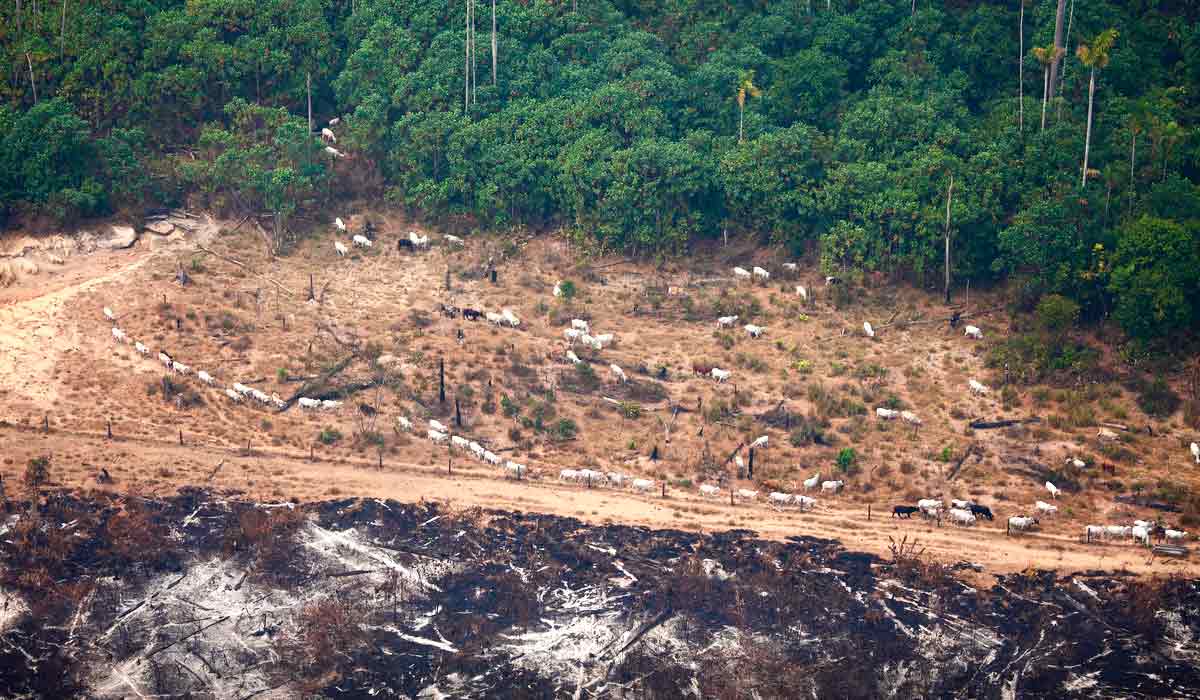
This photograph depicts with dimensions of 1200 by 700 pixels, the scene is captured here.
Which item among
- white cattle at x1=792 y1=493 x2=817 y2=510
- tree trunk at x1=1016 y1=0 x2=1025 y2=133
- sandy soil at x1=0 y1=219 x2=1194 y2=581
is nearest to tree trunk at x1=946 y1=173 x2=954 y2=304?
sandy soil at x1=0 y1=219 x2=1194 y2=581

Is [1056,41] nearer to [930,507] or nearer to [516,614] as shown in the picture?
[930,507]

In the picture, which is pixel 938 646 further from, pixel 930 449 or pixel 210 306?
pixel 210 306

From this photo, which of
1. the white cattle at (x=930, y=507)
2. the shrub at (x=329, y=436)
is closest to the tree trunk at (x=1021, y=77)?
the white cattle at (x=930, y=507)

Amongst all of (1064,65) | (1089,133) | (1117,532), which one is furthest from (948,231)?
(1117,532)

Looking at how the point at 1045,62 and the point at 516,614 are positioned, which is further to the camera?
the point at 1045,62

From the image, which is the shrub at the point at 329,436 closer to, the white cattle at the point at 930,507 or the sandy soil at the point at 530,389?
the sandy soil at the point at 530,389

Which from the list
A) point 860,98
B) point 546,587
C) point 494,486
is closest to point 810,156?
point 860,98

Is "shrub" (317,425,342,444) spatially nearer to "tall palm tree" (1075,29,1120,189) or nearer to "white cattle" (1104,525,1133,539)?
"white cattle" (1104,525,1133,539)
